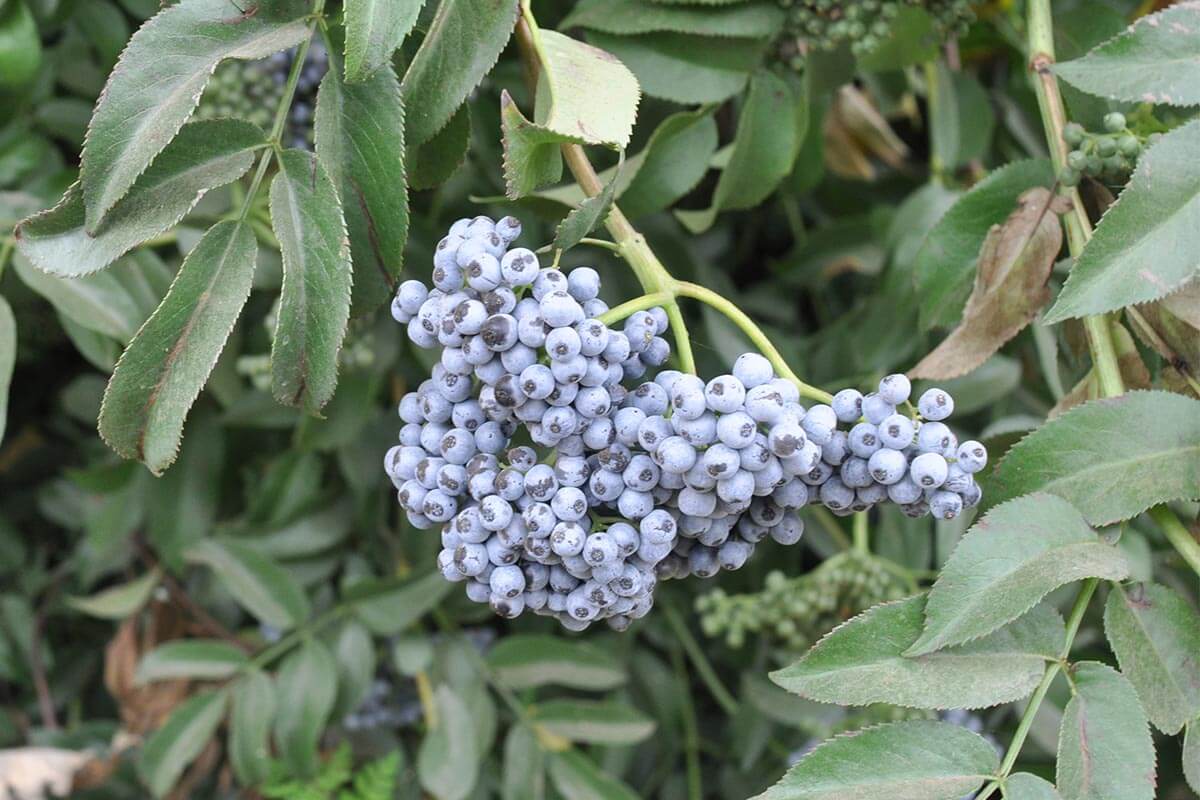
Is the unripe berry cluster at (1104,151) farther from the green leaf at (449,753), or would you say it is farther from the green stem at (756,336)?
the green leaf at (449,753)

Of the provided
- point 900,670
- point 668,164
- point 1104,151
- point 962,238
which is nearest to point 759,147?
point 668,164

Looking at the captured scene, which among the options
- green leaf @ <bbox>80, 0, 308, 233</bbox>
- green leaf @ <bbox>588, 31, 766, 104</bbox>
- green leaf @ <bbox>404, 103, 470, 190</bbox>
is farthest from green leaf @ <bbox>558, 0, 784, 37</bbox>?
green leaf @ <bbox>80, 0, 308, 233</bbox>

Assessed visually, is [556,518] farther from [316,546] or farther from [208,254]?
[316,546]

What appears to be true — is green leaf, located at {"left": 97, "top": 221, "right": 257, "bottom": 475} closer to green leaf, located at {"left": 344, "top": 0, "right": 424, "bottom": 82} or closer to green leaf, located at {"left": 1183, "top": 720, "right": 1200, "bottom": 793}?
green leaf, located at {"left": 344, "top": 0, "right": 424, "bottom": 82}

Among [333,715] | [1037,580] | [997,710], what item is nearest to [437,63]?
[1037,580]

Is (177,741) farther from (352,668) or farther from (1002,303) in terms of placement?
(1002,303)
